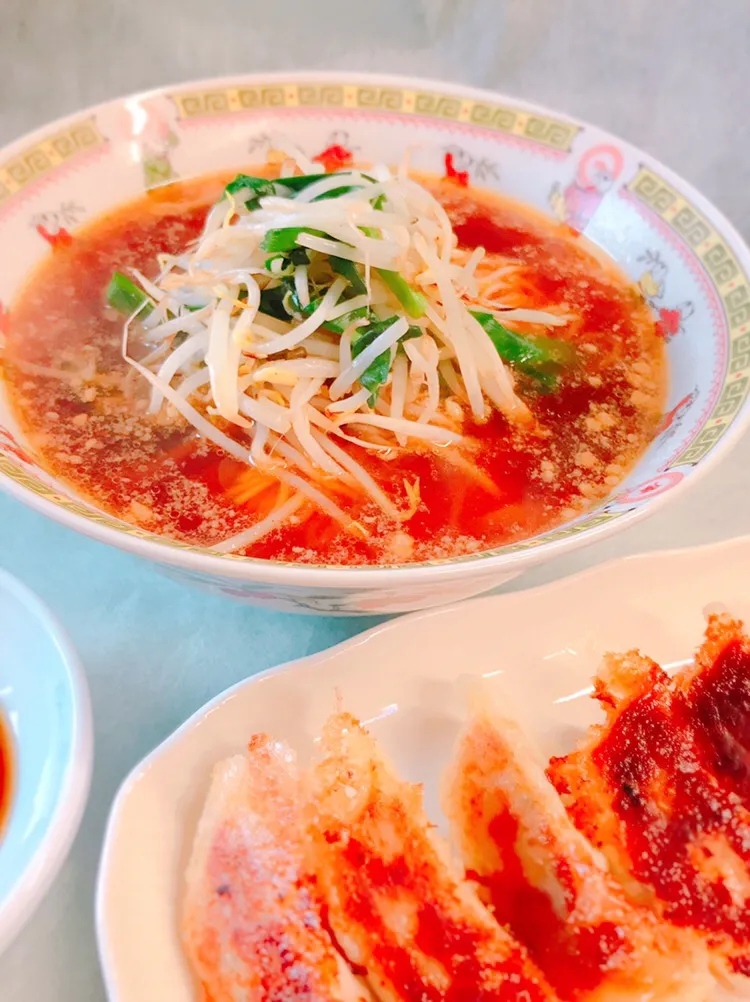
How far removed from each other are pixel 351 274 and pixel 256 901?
831 mm

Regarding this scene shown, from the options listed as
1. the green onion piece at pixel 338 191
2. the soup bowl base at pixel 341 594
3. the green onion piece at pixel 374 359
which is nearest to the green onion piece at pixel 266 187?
the green onion piece at pixel 338 191

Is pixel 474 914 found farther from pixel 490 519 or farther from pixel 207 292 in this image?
pixel 207 292

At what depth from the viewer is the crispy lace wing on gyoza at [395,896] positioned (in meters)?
0.80

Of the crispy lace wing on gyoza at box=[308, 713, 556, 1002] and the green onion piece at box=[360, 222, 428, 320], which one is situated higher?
the green onion piece at box=[360, 222, 428, 320]

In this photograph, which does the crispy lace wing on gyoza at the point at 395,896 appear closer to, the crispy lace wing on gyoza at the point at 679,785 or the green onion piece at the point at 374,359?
the crispy lace wing on gyoza at the point at 679,785

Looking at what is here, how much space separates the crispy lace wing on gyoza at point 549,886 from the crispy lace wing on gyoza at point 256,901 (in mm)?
192

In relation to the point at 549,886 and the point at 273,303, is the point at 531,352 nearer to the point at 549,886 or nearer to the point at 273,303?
the point at 273,303

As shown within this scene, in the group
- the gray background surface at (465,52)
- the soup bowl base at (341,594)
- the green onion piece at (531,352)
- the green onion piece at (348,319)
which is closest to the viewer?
the soup bowl base at (341,594)

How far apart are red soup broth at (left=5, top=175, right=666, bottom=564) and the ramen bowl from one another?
4 cm

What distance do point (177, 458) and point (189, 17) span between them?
1741 millimetres

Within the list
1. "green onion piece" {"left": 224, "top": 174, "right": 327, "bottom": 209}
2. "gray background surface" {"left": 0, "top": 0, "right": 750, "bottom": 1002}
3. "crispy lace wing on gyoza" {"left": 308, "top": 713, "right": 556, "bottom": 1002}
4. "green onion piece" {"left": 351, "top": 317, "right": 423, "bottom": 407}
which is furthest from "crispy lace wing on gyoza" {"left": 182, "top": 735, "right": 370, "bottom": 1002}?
"gray background surface" {"left": 0, "top": 0, "right": 750, "bottom": 1002}

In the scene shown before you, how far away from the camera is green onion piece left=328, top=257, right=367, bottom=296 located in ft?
3.92

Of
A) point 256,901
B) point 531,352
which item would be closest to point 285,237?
point 531,352

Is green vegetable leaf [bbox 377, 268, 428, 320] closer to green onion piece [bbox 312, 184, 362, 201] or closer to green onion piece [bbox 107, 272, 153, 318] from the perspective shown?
green onion piece [bbox 312, 184, 362, 201]
